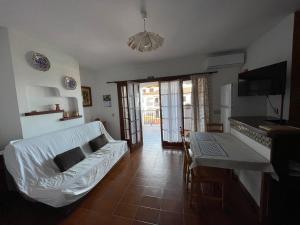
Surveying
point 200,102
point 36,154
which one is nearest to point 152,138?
point 200,102

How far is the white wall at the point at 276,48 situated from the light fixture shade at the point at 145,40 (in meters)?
1.74

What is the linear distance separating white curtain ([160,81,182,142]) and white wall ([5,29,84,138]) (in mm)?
2226

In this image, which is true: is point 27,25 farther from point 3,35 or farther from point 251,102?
point 251,102

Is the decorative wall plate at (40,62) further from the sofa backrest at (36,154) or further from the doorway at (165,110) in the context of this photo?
the doorway at (165,110)

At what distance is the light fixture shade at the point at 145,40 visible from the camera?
161cm

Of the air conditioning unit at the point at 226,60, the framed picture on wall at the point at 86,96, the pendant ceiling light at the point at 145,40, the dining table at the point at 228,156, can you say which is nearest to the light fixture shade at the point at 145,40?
the pendant ceiling light at the point at 145,40

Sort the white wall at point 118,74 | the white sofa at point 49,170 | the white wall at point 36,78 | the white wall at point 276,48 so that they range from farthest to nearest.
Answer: the white wall at point 118,74, the white wall at point 36,78, the white wall at point 276,48, the white sofa at point 49,170

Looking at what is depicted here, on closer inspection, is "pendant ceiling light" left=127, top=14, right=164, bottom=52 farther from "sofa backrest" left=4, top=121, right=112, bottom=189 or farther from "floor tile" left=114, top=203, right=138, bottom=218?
"floor tile" left=114, top=203, right=138, bottom=218

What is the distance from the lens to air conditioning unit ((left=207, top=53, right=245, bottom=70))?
318 centimetres

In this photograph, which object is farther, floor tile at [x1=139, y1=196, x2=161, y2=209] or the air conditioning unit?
the air conditioning unit

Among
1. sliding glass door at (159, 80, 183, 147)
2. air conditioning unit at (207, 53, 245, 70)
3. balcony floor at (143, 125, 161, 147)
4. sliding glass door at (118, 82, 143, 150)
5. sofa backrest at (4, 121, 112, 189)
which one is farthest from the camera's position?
balcony floor at (143, 125, 161, 147)

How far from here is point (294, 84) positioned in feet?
6.12

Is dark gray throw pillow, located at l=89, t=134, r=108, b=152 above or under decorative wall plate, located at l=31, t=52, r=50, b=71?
under

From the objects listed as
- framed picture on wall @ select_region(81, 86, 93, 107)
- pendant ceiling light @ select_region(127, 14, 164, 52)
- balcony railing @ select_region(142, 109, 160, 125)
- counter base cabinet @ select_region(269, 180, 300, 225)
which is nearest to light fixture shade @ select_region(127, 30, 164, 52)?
pendant ceiling light @ select_region(127, 14, 164, 52)
